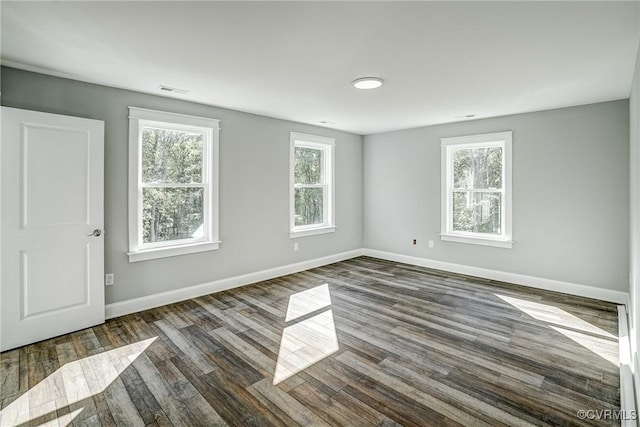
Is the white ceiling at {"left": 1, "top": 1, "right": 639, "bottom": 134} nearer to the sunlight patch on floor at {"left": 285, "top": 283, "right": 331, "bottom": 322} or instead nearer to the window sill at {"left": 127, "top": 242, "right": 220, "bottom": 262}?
the window sill at {"left": 127, "top": 242, "right": 220, "bottom": 262}

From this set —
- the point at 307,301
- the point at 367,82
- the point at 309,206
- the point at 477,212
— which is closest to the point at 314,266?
the point at 309,206

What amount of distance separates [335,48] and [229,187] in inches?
99.5

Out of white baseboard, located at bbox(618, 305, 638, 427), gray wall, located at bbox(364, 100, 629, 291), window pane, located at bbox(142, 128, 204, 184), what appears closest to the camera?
white baseboard, located at bbox(618, 305, 638, 427)

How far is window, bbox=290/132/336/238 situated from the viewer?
538 cm

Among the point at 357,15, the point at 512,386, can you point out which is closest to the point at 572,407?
the point at 512,386

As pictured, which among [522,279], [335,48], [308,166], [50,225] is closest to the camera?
[335,48]

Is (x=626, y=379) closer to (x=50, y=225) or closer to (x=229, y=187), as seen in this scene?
(x=229, y=187)

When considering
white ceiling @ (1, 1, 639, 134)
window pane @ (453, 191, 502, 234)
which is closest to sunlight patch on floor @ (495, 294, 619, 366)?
window pane @ (453, 191, 502, 234)

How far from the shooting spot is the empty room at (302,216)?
2094 mm

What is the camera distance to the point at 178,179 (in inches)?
158

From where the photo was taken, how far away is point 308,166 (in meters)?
5.66

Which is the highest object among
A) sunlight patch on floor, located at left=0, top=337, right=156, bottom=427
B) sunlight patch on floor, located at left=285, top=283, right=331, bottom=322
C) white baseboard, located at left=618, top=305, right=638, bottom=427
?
sunlight patch on floor, located at left=285, top=283, right=331, bottom=322

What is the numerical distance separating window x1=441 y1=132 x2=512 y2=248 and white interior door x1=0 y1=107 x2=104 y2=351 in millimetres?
4825

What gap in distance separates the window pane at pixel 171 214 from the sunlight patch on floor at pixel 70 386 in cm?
146
